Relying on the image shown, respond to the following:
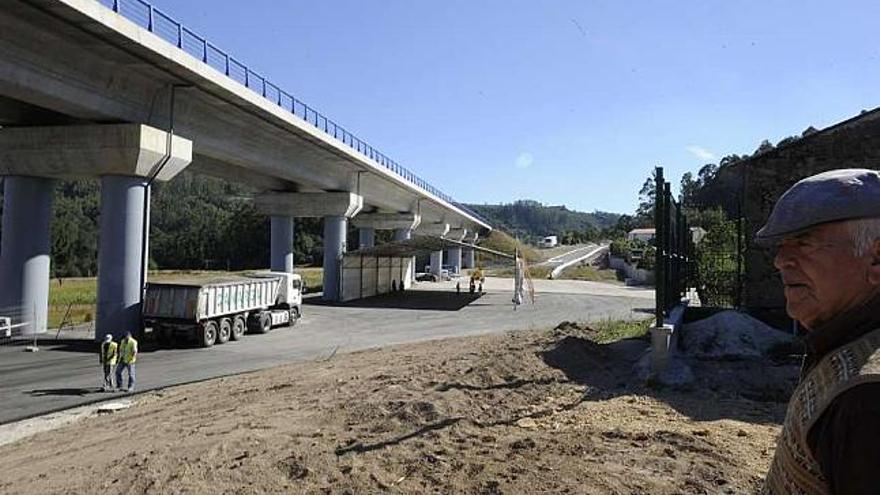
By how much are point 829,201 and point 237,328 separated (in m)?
28.8

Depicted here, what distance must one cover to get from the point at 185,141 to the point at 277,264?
60.9 feet

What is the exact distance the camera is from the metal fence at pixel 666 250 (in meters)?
15.2

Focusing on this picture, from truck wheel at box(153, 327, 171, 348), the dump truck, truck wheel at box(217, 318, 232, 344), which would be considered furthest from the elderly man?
truck wheel at box(217, 318, 232, 344)

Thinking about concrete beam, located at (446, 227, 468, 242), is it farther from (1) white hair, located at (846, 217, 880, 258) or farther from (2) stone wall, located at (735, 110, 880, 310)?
(1) white hair, located at (846, 217, 880, 258)

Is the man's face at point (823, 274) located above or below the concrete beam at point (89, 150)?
below

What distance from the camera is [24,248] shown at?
27.7 m

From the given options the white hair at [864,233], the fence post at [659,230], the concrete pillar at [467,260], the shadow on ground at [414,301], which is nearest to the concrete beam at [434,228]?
the concrete pillar at [467,260]

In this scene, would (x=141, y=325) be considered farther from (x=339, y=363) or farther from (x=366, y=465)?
(x=366, y=465)

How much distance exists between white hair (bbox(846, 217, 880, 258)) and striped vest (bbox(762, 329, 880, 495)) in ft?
0.84

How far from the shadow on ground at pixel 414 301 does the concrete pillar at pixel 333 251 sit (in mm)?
1054

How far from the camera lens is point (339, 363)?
18.6 metres

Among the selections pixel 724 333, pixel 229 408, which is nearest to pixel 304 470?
pixel 229 408

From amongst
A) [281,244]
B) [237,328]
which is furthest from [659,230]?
[281,244]

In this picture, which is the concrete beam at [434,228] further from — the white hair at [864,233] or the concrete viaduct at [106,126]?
the white hair at [864,233]
